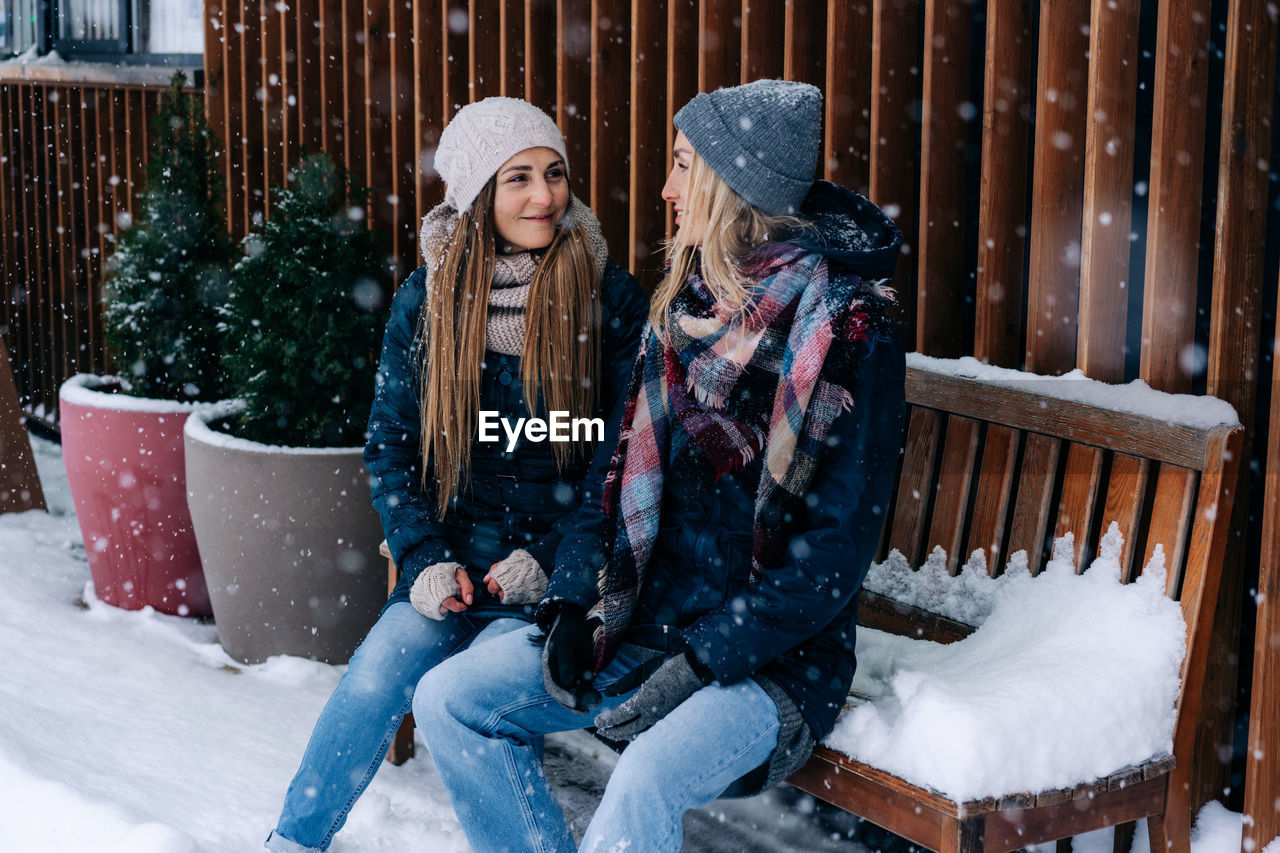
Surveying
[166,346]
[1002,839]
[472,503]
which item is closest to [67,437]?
[166,346]

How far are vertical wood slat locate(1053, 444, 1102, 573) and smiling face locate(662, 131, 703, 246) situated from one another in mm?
903

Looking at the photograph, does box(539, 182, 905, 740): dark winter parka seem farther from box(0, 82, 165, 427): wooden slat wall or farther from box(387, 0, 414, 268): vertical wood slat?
box(0, 82, 165, 427): wooden slat wall

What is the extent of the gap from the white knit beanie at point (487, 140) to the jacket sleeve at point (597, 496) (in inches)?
16.3

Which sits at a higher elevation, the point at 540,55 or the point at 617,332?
the point at 540,55

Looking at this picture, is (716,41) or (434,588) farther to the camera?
(716,41)

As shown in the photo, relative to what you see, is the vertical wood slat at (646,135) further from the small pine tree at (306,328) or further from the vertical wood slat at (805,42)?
the small pine tree at (306,328)

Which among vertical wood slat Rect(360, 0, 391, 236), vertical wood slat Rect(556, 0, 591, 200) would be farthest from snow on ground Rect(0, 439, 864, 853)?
vertical wood slat Rect(556, 0, 591, 200)

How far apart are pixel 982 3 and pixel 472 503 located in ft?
5.90

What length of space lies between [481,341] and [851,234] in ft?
3.21

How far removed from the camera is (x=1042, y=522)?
100 inches

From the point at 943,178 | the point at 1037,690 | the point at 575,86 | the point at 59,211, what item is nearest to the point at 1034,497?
the point at 1037,690

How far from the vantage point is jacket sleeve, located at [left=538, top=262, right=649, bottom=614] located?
2402 mm

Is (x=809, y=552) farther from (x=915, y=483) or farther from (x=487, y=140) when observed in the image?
(x=487, y=140)

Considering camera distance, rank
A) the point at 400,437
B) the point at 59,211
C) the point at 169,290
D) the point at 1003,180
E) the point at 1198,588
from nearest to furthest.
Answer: the point at 1198,588 → the point at 1003,180 → the point at 400,437 → the point at 169,290 → the point at 59,211
